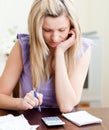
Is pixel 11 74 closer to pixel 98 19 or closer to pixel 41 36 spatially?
pixel 41 36

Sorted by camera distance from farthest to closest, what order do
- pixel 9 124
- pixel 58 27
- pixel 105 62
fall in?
pixel 105 62
pixel 58 27
pixel 9 124

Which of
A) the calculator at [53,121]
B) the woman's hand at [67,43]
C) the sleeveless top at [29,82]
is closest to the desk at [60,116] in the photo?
the calculator at [53,121]

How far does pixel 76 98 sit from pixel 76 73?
129 mm

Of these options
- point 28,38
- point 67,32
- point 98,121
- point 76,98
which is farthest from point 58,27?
point 98,121

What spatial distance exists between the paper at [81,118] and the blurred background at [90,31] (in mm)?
1581

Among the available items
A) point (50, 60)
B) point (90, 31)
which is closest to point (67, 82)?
point (50, 60)

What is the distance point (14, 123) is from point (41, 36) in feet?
1.59

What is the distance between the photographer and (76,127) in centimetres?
104

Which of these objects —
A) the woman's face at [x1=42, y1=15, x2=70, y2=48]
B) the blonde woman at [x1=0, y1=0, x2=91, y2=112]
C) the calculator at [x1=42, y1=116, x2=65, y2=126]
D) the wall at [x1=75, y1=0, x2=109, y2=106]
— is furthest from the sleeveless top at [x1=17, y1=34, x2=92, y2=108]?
the wall at [x1=75, y1=0, x2=109, y2=106]

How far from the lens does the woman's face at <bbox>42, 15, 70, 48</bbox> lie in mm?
1299

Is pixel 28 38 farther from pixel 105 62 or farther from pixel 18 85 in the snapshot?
pixel 105 62

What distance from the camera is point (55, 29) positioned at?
131 centimetres

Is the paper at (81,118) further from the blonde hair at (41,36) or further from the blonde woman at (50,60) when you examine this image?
the blonde hair at (41,36)

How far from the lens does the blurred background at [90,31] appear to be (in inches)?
108
